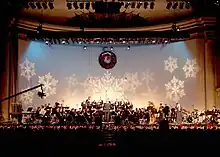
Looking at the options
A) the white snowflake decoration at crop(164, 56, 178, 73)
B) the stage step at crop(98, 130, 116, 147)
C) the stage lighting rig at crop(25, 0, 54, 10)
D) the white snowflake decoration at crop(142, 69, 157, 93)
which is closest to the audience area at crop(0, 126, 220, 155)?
the stage step at crop(98, 130, 116, 147)

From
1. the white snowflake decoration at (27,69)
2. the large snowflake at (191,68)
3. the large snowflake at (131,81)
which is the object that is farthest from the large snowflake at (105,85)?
the large snowflake at (191,68)

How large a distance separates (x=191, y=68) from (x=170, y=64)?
4.49 feet

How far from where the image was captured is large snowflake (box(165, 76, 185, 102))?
1961 cm

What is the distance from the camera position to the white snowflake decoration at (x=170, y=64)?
20053 millimetres

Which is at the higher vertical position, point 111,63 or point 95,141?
point 111,63

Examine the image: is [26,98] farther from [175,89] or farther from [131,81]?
[175,89]

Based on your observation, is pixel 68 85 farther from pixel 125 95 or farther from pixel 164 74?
pixel 164 74


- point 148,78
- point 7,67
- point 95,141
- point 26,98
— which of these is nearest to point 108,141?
point 95,141

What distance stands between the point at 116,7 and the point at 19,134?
13091mm

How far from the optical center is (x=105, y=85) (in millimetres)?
21125

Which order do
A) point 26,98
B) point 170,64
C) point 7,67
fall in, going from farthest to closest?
1. point 170,64
2. point 26,98
3. point 7,67

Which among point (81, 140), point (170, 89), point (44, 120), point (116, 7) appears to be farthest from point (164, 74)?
point (81, 140)

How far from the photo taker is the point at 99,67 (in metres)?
21.2

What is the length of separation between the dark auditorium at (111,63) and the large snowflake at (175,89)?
48mm
